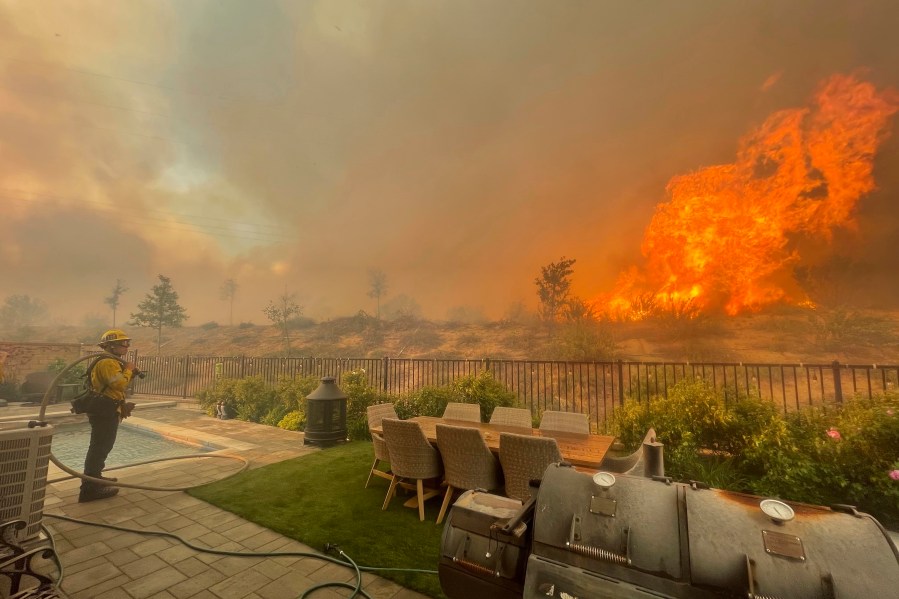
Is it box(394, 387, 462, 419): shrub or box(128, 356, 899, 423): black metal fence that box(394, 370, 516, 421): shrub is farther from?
box(128, 356, 899, 423): black metal fence

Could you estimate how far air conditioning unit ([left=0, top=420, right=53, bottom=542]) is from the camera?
107 inches

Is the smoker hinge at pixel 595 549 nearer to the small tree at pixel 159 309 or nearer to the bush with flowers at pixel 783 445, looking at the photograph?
the bush with flowers at pixel 783 445

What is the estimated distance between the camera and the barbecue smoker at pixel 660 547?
1.08 metres

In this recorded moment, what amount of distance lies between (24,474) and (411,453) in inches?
130

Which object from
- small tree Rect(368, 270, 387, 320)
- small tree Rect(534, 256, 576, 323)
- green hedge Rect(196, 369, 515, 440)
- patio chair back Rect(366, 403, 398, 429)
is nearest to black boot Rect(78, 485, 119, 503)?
patio chair back Rect(366, 403, 398, 429)

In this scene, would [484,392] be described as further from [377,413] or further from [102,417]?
[102,417]

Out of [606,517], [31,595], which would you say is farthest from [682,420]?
[31,595]

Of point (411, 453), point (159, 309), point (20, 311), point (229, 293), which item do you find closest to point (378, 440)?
point (411, 453)

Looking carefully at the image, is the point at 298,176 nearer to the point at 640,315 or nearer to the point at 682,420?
the point at 640,315

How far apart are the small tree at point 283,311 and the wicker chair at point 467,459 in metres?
31.5

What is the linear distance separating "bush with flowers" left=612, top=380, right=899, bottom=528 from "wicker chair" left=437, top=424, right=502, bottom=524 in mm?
2945

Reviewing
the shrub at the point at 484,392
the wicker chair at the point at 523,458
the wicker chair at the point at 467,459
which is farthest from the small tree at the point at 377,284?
the wicker chair at the point at 523,458

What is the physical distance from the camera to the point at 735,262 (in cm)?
1427

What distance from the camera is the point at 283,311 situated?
107 feet
